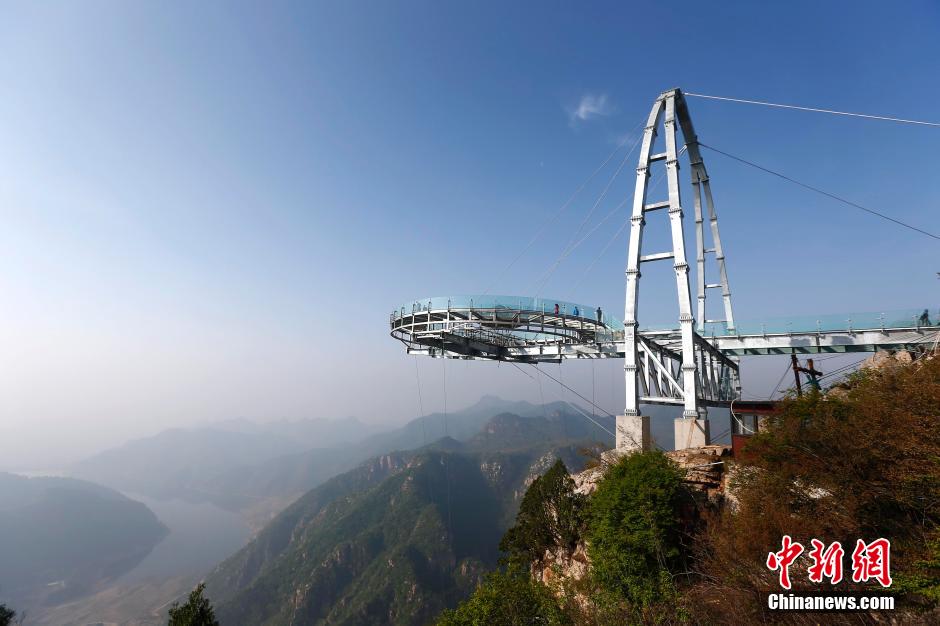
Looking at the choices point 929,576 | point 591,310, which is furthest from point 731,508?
point 591,310

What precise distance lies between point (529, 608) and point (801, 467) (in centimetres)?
1344

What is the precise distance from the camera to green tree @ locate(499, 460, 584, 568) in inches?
925

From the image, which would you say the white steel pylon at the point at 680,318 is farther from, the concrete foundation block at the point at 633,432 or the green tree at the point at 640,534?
the green tree at the point at 640,534

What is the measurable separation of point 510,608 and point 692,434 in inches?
547

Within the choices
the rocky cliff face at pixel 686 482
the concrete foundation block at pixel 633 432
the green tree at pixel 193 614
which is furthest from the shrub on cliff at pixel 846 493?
the green tree at pixel 193 614

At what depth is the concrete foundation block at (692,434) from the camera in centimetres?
2352

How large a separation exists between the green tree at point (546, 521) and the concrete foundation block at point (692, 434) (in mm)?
6981

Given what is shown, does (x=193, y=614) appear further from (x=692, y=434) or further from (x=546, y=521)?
(x=692, y=434)

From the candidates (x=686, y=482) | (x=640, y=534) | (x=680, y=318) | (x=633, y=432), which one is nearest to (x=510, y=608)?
(x=640, y=534)

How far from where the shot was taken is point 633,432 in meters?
23.4

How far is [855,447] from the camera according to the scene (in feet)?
40.2

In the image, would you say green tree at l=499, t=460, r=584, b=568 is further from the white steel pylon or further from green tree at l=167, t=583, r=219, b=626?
green tree at l=167, t=583, r=219, b=626

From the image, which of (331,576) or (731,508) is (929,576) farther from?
(331,576)

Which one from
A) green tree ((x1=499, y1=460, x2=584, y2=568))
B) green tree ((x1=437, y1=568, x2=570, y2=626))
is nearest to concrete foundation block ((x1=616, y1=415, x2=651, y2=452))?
green tree ((x1=499, y1=460, x2=584, y2=568))
